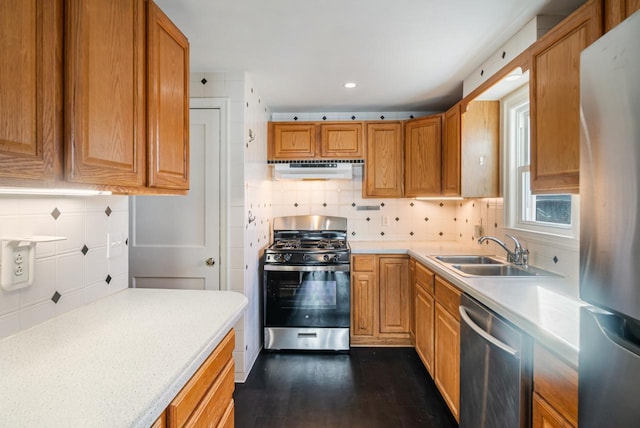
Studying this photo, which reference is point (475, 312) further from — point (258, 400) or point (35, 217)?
point (35, 217)

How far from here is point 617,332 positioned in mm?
648

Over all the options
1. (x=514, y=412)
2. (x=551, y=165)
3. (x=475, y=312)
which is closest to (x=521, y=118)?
(x=551, y=165)

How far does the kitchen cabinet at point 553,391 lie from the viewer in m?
0.97

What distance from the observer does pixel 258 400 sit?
7.31 feet

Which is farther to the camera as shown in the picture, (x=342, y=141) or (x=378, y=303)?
(x=342, y=141)

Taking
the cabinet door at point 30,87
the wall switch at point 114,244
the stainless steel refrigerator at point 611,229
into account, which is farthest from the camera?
the wall switch at point 114,244

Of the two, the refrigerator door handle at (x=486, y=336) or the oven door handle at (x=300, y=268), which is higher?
the oven door handle at (x=300, y=268)

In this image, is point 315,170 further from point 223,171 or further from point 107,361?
point 107,361

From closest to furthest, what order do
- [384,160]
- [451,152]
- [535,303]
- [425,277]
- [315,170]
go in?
1. [535,303]
2. [425,277]
3. [451,152]
4. [315,170]
5. [384,160]

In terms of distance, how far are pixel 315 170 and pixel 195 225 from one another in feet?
4.13

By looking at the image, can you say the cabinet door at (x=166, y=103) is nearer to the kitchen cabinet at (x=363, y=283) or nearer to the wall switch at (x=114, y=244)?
the wall switch at (x=114, y=244)

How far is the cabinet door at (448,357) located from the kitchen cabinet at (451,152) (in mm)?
1042

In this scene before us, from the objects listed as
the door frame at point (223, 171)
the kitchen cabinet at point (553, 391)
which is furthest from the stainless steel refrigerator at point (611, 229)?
the door frame at point (223, 171)

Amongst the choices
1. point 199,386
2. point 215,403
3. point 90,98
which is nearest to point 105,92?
point 90,98
